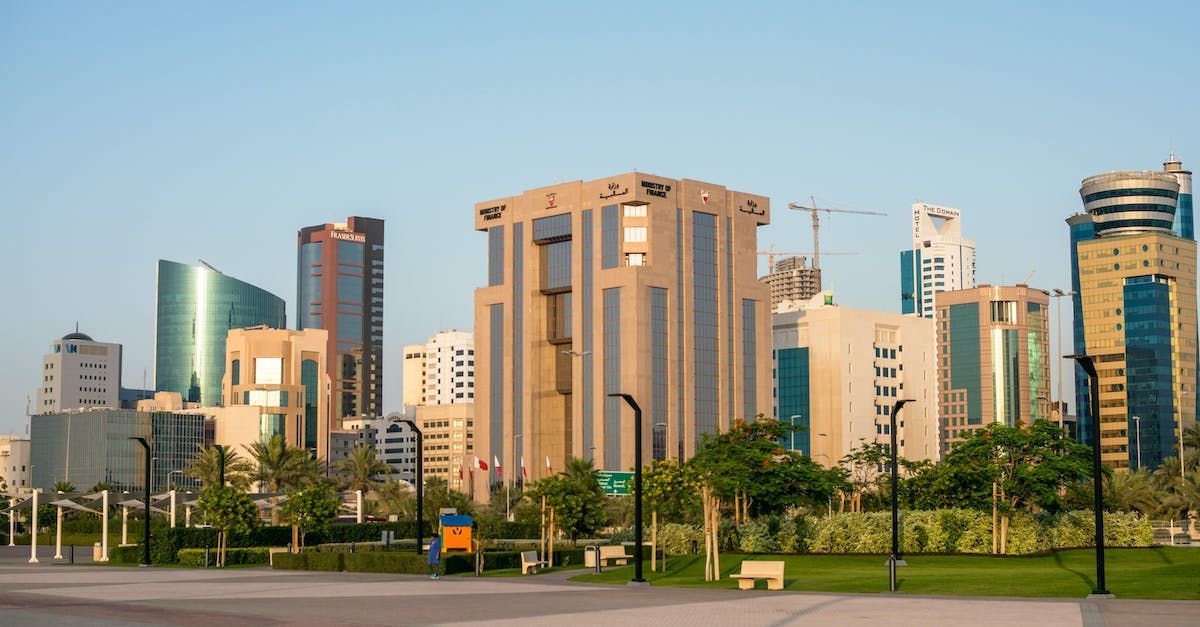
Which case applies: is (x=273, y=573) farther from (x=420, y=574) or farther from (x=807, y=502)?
(x=807, y=502)

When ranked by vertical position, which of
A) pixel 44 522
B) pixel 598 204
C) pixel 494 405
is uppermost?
pixel 598 204

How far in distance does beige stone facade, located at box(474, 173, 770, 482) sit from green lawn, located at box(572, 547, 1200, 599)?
369 ft

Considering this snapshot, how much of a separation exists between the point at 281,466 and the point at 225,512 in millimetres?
84449

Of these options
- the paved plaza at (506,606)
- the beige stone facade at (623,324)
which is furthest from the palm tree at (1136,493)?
the paved plaza at (506,606)

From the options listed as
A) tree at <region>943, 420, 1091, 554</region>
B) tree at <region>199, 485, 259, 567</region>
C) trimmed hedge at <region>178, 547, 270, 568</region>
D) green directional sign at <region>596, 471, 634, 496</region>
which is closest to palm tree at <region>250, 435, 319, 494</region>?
green directional sign at <region>596, 471, 634, 496</region>

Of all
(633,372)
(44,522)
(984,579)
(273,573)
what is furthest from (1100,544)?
(633,372)

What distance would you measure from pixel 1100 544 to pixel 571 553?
35137 mm

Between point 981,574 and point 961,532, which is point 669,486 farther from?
point 981,574

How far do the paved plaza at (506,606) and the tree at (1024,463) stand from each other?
77.1 feet

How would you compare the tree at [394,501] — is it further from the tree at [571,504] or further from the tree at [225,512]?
the tree at [571,504]

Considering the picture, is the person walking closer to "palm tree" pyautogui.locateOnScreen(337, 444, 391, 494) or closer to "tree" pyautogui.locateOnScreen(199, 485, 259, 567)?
"tree" pyautogui.locateOnScreen(199, 485, 259, 567)

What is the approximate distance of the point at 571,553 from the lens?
74.6m

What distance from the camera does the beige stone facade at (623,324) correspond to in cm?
18525

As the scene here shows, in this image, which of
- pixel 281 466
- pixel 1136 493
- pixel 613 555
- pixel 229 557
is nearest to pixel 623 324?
pixel 281 466
